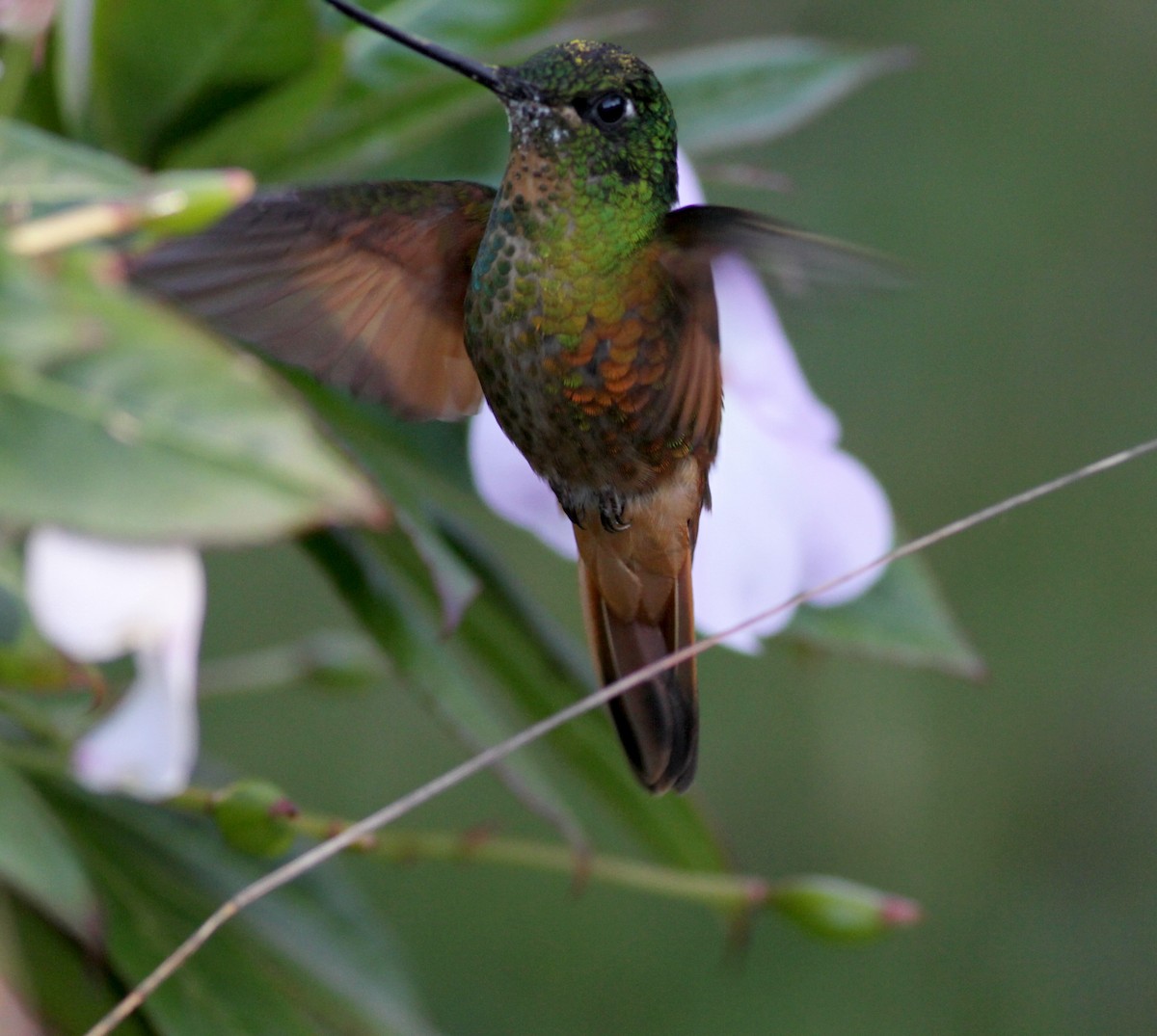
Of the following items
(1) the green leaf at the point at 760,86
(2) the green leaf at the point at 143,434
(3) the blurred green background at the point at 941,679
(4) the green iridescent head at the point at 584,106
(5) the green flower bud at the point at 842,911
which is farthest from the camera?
(3) the blurred green background at the point at 941,679

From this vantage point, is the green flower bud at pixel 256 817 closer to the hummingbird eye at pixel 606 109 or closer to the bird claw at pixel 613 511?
the bird claw at pixel 613 511

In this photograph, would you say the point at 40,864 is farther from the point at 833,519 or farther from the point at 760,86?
the point at 760,86

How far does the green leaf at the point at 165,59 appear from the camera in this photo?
83cm

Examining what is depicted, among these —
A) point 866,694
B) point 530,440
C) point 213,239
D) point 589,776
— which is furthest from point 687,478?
point 866,694

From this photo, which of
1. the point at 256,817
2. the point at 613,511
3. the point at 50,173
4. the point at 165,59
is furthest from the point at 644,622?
the point at 165,59

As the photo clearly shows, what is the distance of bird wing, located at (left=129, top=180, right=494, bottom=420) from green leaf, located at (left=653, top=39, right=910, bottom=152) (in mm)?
342

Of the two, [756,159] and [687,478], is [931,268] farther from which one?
[687,478]

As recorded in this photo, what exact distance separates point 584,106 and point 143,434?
0.20 metres

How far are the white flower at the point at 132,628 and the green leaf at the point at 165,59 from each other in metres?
0.35

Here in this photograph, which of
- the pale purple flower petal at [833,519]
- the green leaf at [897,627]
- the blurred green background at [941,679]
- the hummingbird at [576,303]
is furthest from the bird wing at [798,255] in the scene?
the blurred green background at [941,679]

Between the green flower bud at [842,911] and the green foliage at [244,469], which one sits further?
the green flower bud at [842,911]

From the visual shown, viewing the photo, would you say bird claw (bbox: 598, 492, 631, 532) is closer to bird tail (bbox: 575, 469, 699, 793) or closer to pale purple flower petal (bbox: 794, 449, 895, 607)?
bird tail (bbox: 575, 469, 699, 793)

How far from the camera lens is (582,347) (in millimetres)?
630

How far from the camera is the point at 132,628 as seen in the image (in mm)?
565
